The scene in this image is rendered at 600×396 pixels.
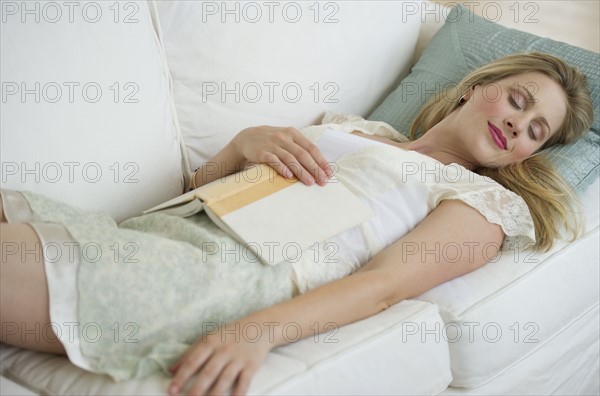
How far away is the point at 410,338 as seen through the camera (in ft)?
3.82

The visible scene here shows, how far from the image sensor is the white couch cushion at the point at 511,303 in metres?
1.25

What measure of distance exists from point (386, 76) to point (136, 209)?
789 millimetres

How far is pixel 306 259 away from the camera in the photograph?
1249mm

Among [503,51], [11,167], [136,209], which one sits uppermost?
[503,51]

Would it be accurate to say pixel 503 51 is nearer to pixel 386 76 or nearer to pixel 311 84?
pixel 386 76

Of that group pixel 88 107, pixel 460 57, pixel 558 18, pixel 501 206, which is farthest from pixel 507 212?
pixel 558 18

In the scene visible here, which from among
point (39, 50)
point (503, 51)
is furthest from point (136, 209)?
point (503, 51)

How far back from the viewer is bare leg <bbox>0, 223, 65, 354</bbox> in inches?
41.4

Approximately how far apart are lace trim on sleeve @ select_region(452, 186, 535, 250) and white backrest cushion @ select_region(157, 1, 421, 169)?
55 centimetres

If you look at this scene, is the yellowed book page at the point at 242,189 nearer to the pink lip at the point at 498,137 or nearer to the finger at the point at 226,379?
the finger at the point at 226,379

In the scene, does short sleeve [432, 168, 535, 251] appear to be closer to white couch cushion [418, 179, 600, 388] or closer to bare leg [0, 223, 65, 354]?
white couch cushion [418, 179, 600, 388]

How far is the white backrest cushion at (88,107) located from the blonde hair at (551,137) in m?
0.63

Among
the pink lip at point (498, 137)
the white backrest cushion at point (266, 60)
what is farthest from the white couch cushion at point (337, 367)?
the white backrest cushion at point (266, 60)

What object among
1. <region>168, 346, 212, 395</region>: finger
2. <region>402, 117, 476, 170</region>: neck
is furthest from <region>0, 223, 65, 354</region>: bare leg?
<region>402, 117, 476, 170</region>: neck
